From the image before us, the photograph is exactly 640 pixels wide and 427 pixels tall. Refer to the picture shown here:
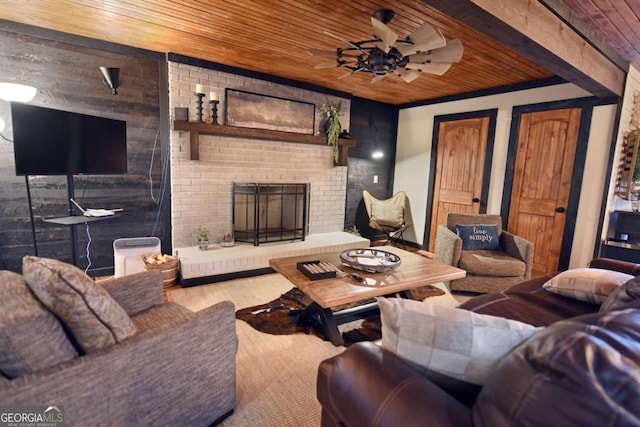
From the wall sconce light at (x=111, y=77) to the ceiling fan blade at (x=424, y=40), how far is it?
2.76m

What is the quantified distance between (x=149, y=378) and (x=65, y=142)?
2.35m

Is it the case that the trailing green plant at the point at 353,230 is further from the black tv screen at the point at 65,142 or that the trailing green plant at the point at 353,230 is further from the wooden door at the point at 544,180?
the black tv screen at the point at 65,142

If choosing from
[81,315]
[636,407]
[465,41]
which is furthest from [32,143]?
[465,41]

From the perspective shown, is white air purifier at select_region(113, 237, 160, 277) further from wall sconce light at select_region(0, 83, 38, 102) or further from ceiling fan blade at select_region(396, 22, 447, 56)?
ceiling fan blade at select_region(396, 22, 447, 56)

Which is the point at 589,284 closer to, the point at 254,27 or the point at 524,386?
the point at 524,386

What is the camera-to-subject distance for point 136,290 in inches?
72.4

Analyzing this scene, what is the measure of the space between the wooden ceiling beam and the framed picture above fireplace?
268cm

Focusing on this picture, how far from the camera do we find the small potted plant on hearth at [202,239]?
3.70m

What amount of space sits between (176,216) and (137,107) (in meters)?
1.23

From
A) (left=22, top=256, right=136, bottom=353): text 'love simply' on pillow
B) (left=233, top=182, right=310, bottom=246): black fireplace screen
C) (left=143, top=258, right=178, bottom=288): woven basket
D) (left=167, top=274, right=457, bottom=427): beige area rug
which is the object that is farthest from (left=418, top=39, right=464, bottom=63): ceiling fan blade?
(left=143, top=258, right=178, bottom=288): woven basket

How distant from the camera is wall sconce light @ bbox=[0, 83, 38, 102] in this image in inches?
96.7

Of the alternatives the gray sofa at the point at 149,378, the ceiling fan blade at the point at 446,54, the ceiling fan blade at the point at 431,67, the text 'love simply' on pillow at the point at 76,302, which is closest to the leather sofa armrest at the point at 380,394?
the gray sofa at the point at 149,378

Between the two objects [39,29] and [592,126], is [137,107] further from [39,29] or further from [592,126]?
[592,126]

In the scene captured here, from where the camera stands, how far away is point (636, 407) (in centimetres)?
57
